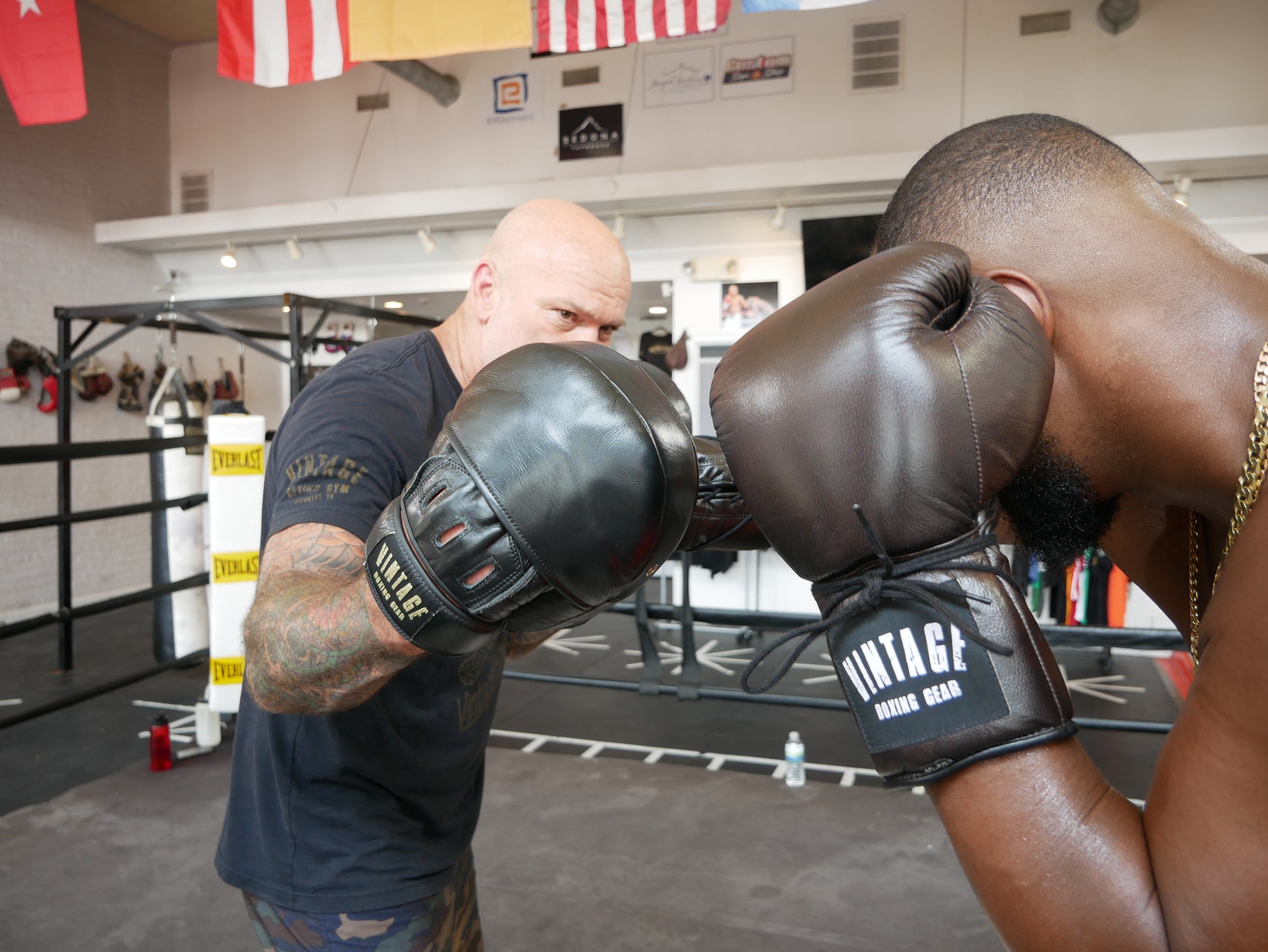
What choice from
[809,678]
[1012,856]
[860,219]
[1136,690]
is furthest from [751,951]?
[860,219]

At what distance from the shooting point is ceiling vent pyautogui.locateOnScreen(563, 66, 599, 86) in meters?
6.72

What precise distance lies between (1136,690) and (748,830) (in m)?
2.89

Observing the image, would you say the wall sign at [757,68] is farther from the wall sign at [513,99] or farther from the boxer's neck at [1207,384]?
the boxer's neck at [1207,384]

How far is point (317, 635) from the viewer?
822 mm

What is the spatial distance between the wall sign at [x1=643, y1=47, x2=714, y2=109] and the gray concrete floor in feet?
16.3

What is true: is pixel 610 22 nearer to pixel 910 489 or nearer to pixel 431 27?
pixel 431 27

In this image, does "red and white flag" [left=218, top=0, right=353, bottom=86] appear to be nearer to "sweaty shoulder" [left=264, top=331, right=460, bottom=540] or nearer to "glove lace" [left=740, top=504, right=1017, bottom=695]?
"sweaty shoulder" [left=264, top=331, right=460, bottom=540]

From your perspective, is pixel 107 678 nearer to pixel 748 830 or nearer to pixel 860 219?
pixel 748 830

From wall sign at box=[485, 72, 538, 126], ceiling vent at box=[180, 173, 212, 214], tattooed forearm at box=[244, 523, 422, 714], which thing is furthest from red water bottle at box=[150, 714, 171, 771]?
ceiling vent at box=[180, 173, 212, 214]

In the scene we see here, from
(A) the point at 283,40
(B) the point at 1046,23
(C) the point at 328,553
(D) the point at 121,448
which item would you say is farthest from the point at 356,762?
(B) the point at 1046,23

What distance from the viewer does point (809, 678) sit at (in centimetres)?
489

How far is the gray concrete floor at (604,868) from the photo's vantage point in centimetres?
236

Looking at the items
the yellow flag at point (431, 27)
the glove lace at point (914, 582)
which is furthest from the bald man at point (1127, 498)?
the yellow flag at point (431, 27)

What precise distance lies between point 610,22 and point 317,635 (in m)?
3.41
